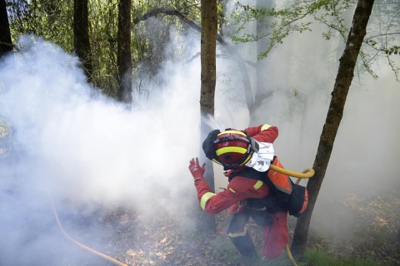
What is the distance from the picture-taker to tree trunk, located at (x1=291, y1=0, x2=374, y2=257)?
3180mm

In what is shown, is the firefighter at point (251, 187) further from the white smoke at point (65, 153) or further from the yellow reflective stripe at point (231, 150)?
the white smoke at point (65, 153)

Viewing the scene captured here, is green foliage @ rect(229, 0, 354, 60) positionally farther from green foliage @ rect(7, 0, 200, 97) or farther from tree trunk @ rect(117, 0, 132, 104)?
tree trunk @ rect(117, 0, 132, 104)

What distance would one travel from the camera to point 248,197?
10.2 ft

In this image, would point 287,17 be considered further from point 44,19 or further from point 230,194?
point 44,19

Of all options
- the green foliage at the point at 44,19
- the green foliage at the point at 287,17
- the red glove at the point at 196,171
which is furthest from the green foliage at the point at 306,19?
the green foliage at the point at 44,19

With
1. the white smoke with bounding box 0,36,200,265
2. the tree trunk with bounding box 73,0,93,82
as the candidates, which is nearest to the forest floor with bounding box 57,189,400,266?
the white smoke with bounding box 0,36,200,265

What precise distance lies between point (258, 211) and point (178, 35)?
769 cm

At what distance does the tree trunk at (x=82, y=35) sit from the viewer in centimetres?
593

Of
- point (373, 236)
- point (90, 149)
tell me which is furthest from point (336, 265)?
point (90, 149)

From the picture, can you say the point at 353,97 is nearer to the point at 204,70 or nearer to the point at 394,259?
the point at 394,259

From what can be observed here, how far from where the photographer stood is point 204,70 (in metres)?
4.07

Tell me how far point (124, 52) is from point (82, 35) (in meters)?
0.99

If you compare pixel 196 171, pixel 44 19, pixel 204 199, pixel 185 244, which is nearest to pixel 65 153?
pixel 44 19

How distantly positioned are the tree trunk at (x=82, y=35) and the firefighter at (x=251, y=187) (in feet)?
13.9
